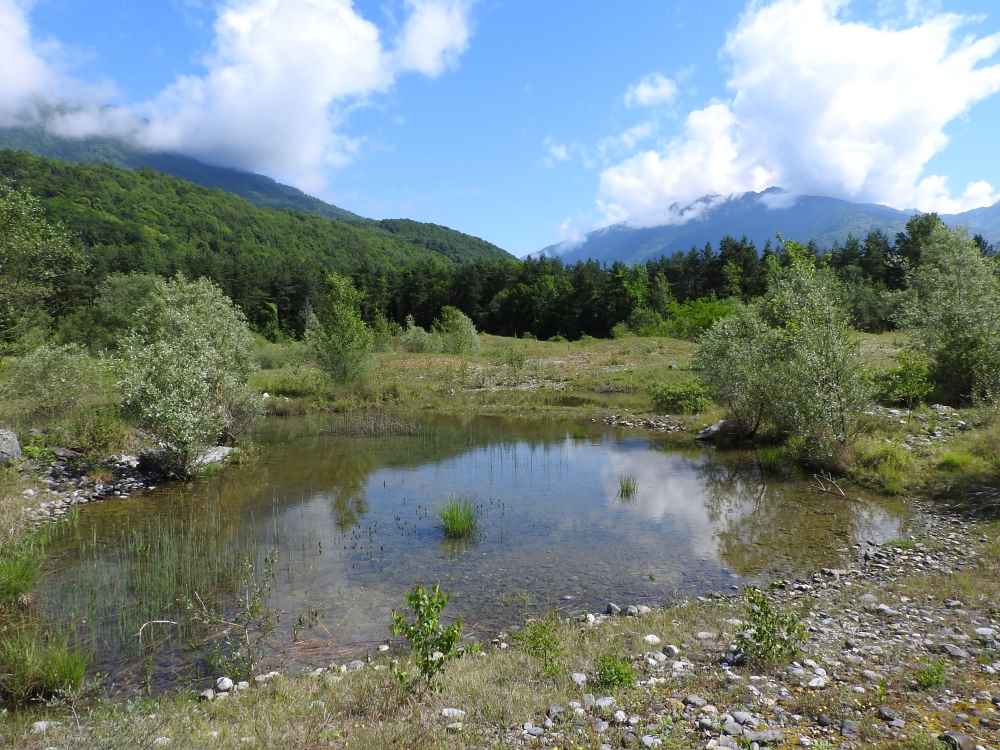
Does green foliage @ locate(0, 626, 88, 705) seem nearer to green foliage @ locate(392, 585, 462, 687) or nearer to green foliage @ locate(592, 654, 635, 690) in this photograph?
green foliage @ locate(392, 585, 462, 687)

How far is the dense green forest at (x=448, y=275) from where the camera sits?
275 feet

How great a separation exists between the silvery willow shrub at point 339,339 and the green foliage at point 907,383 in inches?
1192

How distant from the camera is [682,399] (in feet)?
110

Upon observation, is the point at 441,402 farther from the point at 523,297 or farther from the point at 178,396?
the point at 523,297

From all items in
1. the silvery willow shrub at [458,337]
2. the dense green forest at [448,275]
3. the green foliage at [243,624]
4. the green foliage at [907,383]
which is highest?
the dense green forest at [448,275]

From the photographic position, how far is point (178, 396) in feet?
66.0

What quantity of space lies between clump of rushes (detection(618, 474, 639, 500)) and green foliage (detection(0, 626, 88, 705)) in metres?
13.8

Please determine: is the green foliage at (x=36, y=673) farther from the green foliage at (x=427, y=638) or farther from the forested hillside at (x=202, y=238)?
the forested hillside at (x=202, y=238)

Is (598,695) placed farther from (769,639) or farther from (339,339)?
(339,339)

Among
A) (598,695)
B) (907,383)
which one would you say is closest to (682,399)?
(907,383)

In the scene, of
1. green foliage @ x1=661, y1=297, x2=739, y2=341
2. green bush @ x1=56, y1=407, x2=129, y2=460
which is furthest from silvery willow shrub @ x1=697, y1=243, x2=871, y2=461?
green foliage @ x1=661, y1=297, x2=739, y2=341

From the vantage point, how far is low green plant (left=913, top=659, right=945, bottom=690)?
655 cm

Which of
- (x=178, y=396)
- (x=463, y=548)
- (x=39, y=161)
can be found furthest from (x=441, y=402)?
(x=39, y=161)

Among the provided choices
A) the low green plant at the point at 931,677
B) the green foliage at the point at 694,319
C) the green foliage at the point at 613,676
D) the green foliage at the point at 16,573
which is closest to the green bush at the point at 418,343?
the green foliage at the point at 694,319
